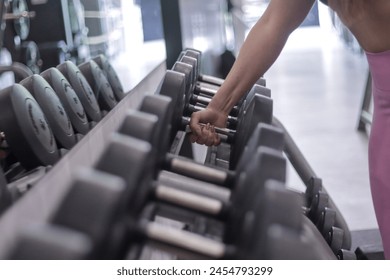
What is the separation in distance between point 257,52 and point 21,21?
276cm

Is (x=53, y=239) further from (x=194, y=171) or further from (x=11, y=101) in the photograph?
(x=11, y=101)

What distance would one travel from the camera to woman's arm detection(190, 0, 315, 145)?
118 cm

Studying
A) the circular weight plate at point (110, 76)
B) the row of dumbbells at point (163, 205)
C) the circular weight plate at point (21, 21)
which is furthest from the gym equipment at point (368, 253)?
the circular weight plate at point (21, 21)

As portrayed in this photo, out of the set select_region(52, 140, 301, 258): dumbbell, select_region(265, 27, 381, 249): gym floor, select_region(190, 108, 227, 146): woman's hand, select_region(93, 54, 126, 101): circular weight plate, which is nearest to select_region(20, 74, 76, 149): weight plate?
select_region(190, 108, 227, 146): woman's hand

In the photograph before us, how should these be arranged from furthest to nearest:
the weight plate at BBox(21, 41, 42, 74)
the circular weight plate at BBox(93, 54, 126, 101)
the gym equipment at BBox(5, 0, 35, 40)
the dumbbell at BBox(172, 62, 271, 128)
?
the weight plate at BBox(21, 41, 42, 74), the gym equipment at BBox(5, 0, 35, 40), the circular weight plate at BBox(93, 54, 126, 101), the dumbbell at BBox(172, 62, 271, 128)

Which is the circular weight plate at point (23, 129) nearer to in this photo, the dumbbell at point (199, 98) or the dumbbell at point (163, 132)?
the dumbbell at point (199, 98)

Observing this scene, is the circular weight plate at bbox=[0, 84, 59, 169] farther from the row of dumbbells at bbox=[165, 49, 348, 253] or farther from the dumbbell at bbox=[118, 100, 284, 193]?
the dumbbell at bbox=[118, 100, 284, 193]

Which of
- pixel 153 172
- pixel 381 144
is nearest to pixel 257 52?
pixel 381 144

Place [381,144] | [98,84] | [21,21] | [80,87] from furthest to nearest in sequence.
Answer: [21,21]
[98,84]
[80,87]
[381,144]

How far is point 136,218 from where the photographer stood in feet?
1.70

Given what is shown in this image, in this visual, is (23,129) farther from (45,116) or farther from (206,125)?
(206,125)

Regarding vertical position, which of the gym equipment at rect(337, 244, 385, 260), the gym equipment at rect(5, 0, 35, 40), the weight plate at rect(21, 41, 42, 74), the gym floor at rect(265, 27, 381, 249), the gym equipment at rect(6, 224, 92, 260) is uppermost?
the gym equipment at rect(6, 224, 92, 260)

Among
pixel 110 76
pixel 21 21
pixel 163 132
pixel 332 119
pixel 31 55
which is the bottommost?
pixel 332 119

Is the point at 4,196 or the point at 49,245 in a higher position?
the point at 49,245
